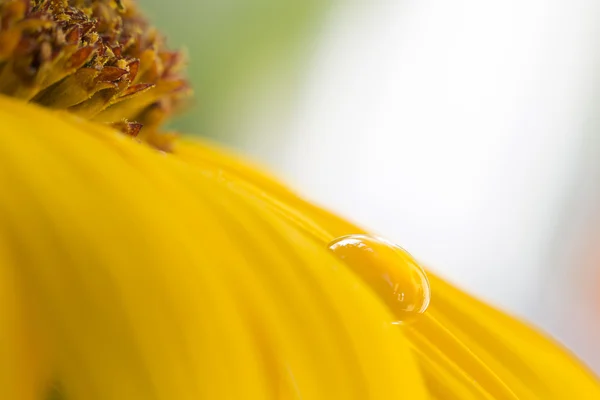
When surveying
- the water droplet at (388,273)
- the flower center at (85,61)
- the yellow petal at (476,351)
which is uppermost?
the flower center at (85,61)

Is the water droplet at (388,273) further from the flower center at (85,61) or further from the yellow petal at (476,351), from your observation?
the flower center at (85,61)

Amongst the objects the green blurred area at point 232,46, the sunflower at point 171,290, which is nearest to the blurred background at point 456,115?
the green blurred area at point 232,46

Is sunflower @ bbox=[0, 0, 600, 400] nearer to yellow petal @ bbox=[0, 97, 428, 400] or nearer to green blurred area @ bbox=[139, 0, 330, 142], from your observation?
yellow petal @ bbox=[0, 97, 428, 400]

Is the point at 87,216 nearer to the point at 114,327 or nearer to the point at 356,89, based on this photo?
the point at 114,327

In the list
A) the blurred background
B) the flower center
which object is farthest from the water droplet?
the blurred background

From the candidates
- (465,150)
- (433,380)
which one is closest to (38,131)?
(433,380)
